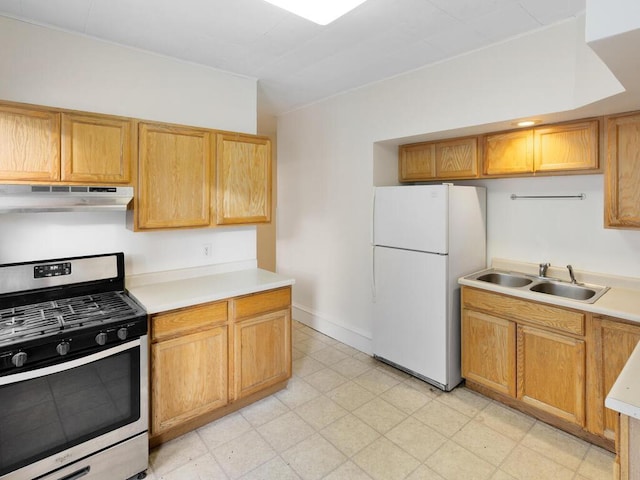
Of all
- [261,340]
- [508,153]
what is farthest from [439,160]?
[261,340]

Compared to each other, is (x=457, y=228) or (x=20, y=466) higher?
(x=457, y=228)

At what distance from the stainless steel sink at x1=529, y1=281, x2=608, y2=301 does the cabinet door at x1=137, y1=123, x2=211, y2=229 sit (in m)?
2.48

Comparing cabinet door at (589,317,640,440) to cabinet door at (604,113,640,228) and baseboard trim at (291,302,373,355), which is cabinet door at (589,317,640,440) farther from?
baseboard trim at (291,302,373,355)

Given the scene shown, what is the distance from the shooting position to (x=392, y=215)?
9.96ft

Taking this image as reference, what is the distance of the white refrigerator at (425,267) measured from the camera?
2730 mm

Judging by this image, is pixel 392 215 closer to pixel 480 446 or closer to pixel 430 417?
pixel 430 417

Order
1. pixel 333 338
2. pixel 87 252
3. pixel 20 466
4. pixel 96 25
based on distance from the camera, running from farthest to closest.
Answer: pixel 333 338, pixel 87 252, pixel 96 25, pixel 20 466

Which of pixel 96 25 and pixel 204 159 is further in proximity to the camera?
pixel 204 159

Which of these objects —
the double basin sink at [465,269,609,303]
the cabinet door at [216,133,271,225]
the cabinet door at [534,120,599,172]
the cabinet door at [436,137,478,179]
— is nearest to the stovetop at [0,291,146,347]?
the cabinet door at [216,133,271,225]

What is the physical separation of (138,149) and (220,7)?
38.0 inches

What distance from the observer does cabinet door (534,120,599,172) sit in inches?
91.0

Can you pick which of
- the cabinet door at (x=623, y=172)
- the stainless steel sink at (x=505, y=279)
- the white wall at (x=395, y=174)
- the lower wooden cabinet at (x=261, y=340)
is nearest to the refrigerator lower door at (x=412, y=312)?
the white wall at (x=395, y=174)

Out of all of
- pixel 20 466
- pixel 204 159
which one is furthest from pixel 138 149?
pixel 20 466

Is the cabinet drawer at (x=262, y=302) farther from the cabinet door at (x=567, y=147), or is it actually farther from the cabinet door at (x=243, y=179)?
the cabinet door at (x=567, y=147)
